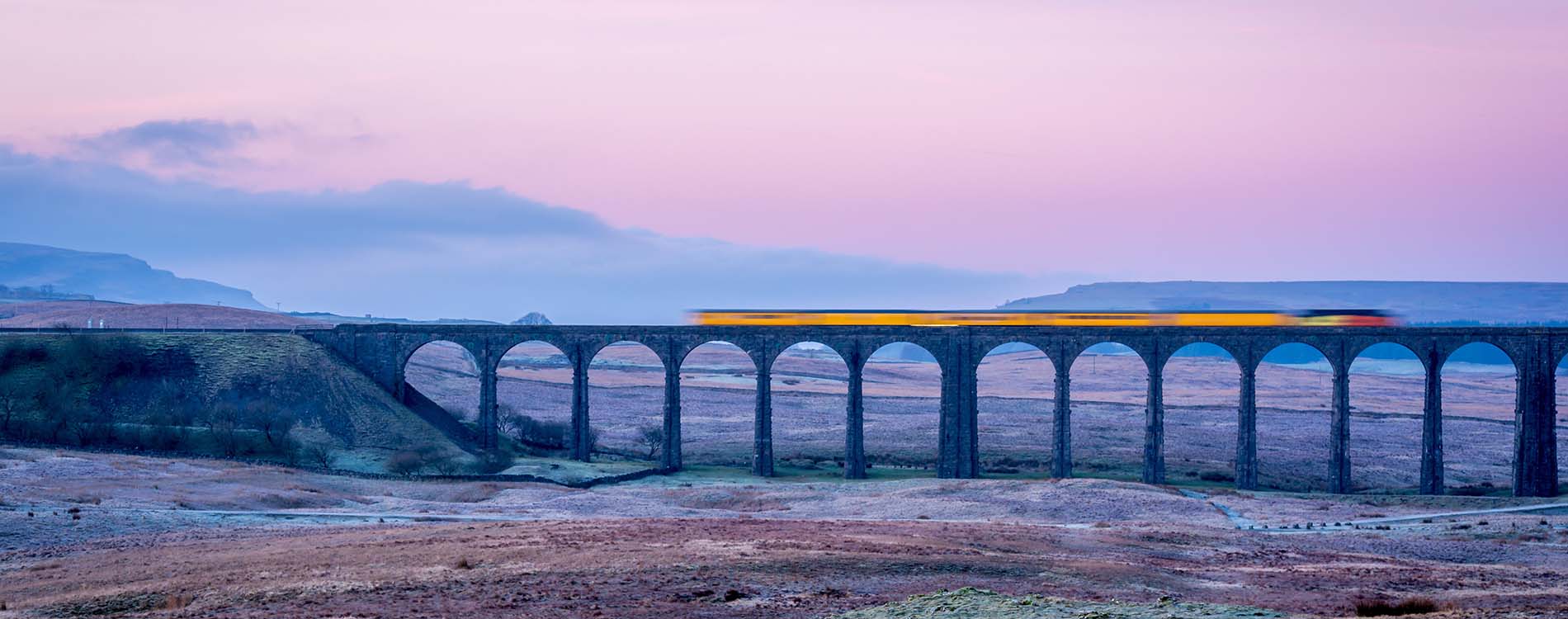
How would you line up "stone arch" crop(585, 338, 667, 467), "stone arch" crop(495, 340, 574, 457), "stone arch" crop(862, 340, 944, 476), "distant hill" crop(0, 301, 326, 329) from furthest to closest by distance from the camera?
"distant hill" crop(0, 301, 326, 329) < "stone arch" crop(585, 338, 667, 467) < "stone arch" crop(495, 340, 574, 457) < "stone arch" crop(862, 340, 944, 476)

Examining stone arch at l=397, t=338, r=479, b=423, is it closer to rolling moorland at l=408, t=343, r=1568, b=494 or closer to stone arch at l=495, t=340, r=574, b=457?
rolling moorland at l=408, t=343, r=1568, b=494

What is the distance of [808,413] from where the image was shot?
371ft

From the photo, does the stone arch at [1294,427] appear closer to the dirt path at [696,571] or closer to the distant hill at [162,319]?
the dirt path at [696,571]

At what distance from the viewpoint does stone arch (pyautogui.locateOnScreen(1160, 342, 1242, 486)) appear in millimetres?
74938

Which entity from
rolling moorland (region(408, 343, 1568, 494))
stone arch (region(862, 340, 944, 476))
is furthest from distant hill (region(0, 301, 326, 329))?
stone arch (region(862, 340, 944, 476))

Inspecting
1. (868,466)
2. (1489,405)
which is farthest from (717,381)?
(1489,405)

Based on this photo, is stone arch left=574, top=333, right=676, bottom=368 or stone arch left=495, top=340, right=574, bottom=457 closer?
stone arch left=574, top=333, right=676, bottom=368

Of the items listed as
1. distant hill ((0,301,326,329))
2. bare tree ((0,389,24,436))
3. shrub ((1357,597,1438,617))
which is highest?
distant hill ((0,301,326,329))

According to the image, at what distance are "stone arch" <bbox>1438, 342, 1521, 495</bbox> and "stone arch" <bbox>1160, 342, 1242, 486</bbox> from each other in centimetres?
1219

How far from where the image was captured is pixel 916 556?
33.1 metres

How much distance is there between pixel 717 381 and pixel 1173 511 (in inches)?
3609

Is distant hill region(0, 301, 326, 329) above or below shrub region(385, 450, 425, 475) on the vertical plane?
above

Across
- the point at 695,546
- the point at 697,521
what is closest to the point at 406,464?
the point at 697,521

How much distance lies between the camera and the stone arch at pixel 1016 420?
76500mm
